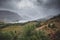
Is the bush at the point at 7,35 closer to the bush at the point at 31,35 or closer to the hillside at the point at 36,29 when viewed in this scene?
the hillside at the point at 36,29

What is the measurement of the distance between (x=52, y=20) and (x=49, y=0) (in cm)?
51

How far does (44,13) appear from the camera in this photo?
163 inches

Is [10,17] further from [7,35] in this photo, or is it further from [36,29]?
[36,29]

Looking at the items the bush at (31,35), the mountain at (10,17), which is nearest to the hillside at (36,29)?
the bush at (31,35)

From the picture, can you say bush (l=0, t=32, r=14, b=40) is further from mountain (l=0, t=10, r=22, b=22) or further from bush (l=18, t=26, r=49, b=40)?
mountain (l=0, t=10, r=22, b=22)

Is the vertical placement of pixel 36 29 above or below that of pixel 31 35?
above

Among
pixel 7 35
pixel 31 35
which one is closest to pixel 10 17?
pixel 7 35

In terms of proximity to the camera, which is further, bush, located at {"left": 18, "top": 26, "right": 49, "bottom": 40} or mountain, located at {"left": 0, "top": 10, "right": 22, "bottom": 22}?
mountain, located at {"left": 0, "top": 10, "right": 22, "bottom": 22}

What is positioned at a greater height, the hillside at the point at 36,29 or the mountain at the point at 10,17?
the mountain at the point at 10,17

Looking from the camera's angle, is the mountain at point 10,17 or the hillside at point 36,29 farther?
the mountain at point 10,17

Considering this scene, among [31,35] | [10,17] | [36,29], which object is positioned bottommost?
[31,35]

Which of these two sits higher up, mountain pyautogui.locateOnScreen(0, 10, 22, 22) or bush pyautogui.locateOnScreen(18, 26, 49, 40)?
mountain pyautogui.locateOnScreen(0, 10, 22, 22)

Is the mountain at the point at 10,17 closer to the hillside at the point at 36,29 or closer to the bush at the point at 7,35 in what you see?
the hillside at the point at 36,29

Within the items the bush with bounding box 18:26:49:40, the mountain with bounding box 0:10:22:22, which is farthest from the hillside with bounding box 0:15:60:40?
the mountain with bounding box 0:10:22:22
